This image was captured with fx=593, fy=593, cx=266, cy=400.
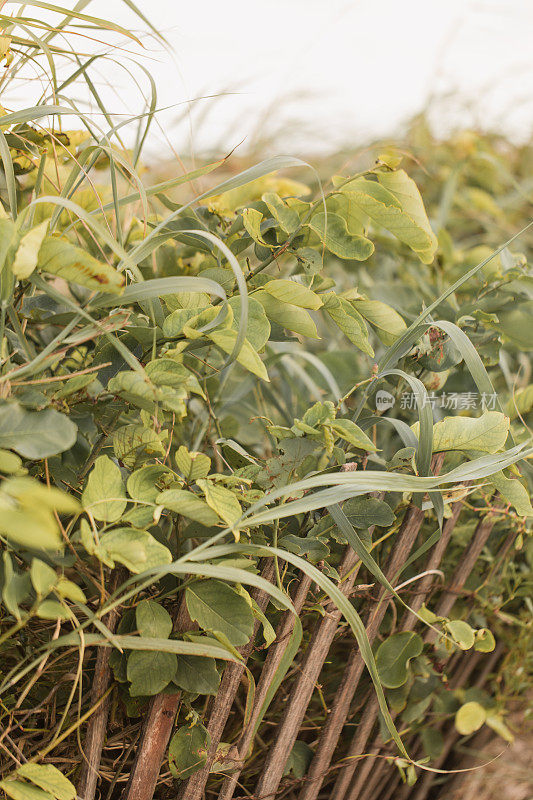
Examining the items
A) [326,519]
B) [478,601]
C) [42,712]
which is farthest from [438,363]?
[42,712]

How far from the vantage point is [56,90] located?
0.62m

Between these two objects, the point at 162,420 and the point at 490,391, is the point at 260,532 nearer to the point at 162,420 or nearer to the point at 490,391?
Answer: the point at 162,420

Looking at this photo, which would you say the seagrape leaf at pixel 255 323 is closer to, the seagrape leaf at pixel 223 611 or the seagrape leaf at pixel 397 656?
the seagrape leaf at pixel 223 611

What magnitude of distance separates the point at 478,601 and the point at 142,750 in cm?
59

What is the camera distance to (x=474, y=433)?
1.96 ft

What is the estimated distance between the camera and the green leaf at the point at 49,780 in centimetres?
49

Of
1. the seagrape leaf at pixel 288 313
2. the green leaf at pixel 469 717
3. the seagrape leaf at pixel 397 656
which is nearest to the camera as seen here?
the seagrape leaf at pixel 288 313

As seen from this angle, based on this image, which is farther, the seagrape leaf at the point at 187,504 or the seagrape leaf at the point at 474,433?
the seagrape leaf at the point at 474,433

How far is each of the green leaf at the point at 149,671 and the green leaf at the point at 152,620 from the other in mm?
27

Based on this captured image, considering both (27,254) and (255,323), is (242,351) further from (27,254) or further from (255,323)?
(27,254)

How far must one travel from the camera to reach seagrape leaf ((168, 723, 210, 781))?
58 cm

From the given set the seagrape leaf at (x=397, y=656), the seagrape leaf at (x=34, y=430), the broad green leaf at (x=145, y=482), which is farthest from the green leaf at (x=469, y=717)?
the seagrape leaf at (x=34, y=430)

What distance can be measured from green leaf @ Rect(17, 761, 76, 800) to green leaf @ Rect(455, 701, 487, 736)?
58 cm

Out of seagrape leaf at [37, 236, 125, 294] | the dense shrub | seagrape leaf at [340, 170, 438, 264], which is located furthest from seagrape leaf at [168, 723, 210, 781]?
seagrape leaf at [340, 170, 438, 264]
